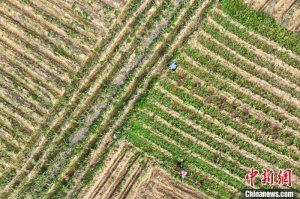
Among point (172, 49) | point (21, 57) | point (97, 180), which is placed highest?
point (172, 49)

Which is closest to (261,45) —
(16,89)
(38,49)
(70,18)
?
(70,18)

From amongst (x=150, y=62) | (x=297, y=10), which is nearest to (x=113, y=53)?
(x=150, y=62)

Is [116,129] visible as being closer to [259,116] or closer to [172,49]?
[172,49]

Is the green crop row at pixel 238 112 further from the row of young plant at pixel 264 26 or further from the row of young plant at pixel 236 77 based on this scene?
the row of young plant at pixel 264 26

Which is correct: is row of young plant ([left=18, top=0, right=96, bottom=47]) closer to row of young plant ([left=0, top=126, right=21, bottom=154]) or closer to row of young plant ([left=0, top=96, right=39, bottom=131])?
row of young plant ([left=0, top=96, right=39, bottom=131])

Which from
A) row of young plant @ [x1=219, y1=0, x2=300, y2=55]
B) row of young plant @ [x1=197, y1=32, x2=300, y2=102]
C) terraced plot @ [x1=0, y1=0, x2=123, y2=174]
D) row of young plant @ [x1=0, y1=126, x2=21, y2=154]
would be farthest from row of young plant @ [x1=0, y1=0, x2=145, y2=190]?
row of young plant @ [x1=219, y1=0, x2=300, y2=55]
